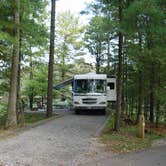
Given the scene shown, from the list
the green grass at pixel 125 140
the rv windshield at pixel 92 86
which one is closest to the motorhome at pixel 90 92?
the rv windshield at pixel 92 86

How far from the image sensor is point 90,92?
81.6 ft

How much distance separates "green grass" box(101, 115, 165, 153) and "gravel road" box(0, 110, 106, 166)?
586 mm

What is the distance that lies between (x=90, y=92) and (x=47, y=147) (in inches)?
550

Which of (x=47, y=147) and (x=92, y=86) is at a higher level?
(x=92, y=86)

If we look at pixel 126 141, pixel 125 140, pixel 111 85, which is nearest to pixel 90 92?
pixel 111 85

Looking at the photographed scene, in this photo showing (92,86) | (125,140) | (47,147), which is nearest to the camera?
(47,147)

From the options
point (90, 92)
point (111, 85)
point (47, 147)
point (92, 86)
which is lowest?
point (47, 147)

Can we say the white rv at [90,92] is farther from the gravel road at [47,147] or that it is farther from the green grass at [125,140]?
the gravel road at [47,147]

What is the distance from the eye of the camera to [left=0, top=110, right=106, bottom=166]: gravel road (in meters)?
9.09

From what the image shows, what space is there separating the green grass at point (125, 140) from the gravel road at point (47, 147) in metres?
0.59

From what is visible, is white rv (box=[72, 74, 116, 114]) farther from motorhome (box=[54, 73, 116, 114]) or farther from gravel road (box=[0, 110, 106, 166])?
gravel road (box=[0, 110, 106, 166])

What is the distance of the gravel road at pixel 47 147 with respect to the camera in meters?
9.09

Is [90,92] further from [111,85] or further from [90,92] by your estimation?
[111,85]

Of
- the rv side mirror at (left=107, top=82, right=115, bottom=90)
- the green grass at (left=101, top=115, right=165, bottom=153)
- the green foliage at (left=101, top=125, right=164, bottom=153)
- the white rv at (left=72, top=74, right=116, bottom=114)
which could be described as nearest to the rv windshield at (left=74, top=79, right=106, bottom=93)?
the white rv at (left=72, top=74, right=116, bottom=114)
